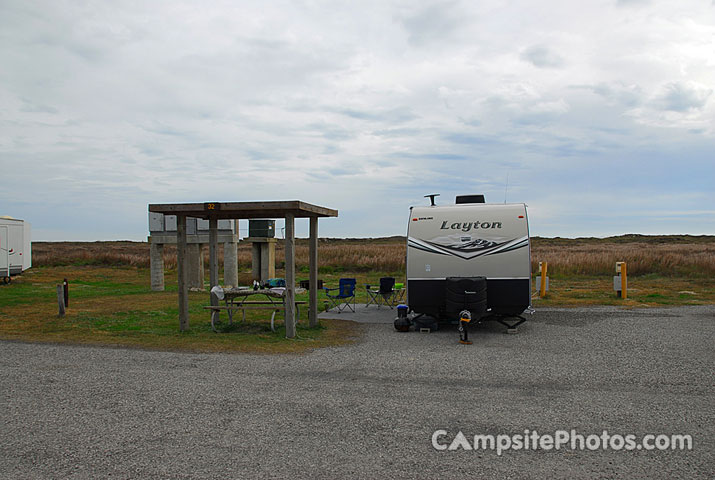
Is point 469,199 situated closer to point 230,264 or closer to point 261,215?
point 261,215

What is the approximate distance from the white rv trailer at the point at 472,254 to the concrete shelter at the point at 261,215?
1.90m

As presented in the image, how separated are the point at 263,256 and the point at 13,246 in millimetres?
10220

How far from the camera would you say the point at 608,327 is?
11.5 metres

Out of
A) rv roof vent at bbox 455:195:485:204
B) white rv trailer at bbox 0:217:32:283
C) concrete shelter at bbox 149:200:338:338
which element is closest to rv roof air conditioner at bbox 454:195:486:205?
rv roof vent at bbox 455:195:485:204

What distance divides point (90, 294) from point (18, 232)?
6.13 meters

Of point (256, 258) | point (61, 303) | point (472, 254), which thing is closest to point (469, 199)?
point (472, 254)

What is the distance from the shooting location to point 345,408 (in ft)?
18.4

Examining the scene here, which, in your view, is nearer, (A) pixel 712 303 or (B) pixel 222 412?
(B) pixel 222 412

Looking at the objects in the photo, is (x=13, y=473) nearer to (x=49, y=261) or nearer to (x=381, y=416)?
(x=381, y=416)

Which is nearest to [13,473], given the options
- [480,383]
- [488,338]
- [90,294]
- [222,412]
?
[222,412]
